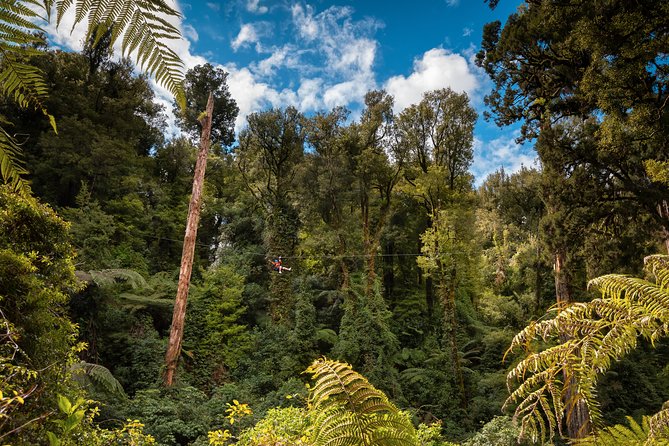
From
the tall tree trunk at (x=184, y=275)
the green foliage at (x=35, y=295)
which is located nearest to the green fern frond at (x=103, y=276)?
the tall tree trunk at (x=184, y=275)

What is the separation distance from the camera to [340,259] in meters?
14.8

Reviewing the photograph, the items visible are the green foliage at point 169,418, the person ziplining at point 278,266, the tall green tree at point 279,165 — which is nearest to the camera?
the green foliage at point 169,418

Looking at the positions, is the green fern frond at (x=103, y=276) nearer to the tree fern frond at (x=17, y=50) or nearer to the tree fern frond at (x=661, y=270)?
the tree fern frond at (x=17, y=50)

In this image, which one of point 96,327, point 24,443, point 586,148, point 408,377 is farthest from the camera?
point 408,377

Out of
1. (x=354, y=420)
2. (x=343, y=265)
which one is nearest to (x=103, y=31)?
(x=354, y=420)

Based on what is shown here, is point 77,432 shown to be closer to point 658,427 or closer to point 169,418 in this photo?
point 658,427

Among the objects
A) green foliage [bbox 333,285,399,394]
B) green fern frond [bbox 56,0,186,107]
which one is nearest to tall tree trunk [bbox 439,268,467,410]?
green foliage [bbox 333,285,399,394]

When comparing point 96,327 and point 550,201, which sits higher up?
point 550,201

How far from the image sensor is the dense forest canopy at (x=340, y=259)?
7.39 ft

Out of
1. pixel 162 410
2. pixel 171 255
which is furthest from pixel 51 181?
pixel 162 410

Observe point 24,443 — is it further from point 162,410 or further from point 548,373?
point 162,410

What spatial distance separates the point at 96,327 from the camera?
876 cm

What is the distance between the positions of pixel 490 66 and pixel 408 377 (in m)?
10.5

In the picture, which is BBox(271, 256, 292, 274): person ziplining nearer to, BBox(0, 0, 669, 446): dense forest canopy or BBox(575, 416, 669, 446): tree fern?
BBox(0, 0, 669, 446): dense forest canopy
